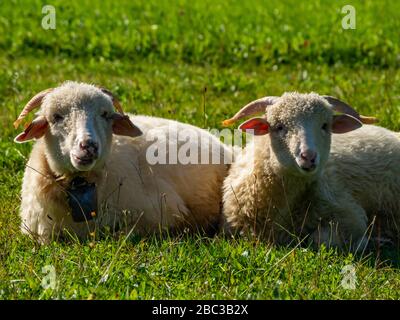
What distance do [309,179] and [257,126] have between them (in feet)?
1.83

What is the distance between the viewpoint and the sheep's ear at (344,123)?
732 centimetres

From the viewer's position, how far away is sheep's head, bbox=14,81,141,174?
673cm

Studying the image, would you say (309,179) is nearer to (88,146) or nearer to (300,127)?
(300,127)

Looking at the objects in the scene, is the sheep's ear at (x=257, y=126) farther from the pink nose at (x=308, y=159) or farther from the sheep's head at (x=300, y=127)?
the pink nose at (x=308, y=159)

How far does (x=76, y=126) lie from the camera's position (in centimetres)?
686

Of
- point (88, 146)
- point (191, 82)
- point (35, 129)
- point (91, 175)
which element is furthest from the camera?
point (191, 82)

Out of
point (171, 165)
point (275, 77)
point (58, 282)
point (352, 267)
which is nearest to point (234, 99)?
point (275, 77)

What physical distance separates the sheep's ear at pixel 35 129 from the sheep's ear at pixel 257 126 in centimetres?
147

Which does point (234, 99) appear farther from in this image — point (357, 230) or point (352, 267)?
point (352, 267)

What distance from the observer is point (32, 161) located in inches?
293

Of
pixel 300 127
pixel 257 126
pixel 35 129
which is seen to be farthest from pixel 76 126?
pixel 300 127

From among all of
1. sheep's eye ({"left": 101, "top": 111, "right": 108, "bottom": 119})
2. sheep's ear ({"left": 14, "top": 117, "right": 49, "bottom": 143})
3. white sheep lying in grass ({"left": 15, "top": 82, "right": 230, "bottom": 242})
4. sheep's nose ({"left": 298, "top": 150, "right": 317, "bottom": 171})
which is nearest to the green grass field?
white sheep lying in grass ({"left": 15, "top": 82, "right": 230, "bottom": 242})

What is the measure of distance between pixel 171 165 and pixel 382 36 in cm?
780

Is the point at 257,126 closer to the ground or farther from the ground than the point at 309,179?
farther from the ground
